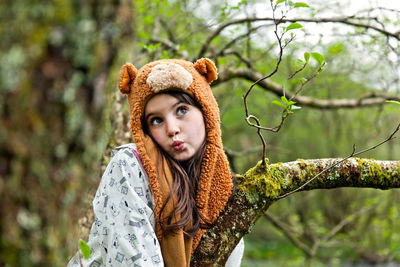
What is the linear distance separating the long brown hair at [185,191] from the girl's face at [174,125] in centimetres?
3

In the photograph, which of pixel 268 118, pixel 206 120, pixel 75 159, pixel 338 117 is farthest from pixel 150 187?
pixel 338 117

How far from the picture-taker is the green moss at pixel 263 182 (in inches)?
81.7

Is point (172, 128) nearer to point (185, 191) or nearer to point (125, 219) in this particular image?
point (185, 191)

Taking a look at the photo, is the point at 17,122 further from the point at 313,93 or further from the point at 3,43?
the point at 313,93

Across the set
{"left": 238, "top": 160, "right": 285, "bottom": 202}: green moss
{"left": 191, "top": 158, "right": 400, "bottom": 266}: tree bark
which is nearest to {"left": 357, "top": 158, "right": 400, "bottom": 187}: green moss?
{"left": 191, "top": 158, "right": 400, "bottom": 266}: tree bark

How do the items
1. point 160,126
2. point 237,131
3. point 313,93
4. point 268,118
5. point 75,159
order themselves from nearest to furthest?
point 75,159 < point 160,126 < point 313,93 < point 268,118 < point 237,131

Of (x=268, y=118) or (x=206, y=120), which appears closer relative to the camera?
(x=206, y=120)

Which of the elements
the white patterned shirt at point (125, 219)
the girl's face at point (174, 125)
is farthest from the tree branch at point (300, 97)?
the white patterned shirt at point (125, 219)

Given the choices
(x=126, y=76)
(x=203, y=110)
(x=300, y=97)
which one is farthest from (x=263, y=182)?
(x=300, y=97)

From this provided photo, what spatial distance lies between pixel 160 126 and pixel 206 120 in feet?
0.89

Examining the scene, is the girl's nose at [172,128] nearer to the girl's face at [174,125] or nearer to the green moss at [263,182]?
the girl's face at [174,125]

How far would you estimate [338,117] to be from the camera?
10.8 metres

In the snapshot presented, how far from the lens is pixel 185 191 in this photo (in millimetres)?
2070

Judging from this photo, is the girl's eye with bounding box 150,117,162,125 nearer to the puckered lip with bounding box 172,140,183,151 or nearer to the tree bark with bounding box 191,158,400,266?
the puckered lip with bounding box 172,140,183,151
